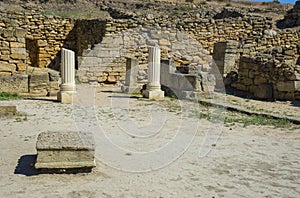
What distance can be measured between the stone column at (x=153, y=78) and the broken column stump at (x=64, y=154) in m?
7.08

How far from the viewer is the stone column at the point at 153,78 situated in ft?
38.4

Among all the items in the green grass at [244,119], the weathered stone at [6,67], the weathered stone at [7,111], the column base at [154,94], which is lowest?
the green grass at [244,119]

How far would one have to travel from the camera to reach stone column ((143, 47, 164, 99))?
11.7 meters

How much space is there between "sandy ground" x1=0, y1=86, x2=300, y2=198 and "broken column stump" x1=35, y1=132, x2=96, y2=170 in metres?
0.15

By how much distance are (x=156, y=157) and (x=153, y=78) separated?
6.50 metres

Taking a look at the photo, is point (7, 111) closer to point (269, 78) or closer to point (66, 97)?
point (66, 97)

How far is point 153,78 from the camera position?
11.8m

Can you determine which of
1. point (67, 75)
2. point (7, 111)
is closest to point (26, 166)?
point (7, 111)

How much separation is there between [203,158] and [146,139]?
150 centimetres

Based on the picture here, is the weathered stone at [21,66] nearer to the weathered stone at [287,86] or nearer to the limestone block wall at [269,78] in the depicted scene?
the limestone block wall at [269,78]

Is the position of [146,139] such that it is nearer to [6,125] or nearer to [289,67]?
[6,125]

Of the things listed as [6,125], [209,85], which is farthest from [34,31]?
[6,125]

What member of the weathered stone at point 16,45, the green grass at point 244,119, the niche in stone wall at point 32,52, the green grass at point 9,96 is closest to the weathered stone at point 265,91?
the green grass at point 244,119

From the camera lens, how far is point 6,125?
727 cm
